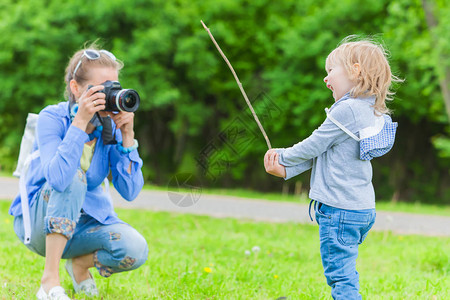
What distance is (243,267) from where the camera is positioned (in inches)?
142

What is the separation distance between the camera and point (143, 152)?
16.0 meters

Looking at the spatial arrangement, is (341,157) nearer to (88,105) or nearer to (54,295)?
(88,105)

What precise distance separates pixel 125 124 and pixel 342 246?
4.07 ft

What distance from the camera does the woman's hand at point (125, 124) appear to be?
107 inches

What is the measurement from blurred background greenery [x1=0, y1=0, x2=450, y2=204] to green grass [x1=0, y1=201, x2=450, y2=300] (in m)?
6.24

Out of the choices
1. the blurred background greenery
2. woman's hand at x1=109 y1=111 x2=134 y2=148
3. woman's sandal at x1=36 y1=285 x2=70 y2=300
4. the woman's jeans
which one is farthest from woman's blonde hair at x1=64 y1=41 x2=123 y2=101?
the blurred background greenery

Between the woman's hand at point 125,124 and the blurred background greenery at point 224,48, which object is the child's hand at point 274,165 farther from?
the blurred background greenery at point 224,48

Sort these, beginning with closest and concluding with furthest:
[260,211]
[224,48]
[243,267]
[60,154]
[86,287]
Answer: [60,154], [86,287], [243,267], [260,211], [224,48]

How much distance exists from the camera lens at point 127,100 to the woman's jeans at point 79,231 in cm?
41

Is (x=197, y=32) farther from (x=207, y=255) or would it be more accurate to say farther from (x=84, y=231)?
(x=84, y=231)

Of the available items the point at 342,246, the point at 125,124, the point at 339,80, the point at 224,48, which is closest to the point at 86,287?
the point at 125,124

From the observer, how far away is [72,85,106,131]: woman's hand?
2.55 metres

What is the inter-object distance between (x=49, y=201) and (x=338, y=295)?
1431mm

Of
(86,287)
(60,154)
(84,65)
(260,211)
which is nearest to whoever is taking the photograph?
(60,154)
